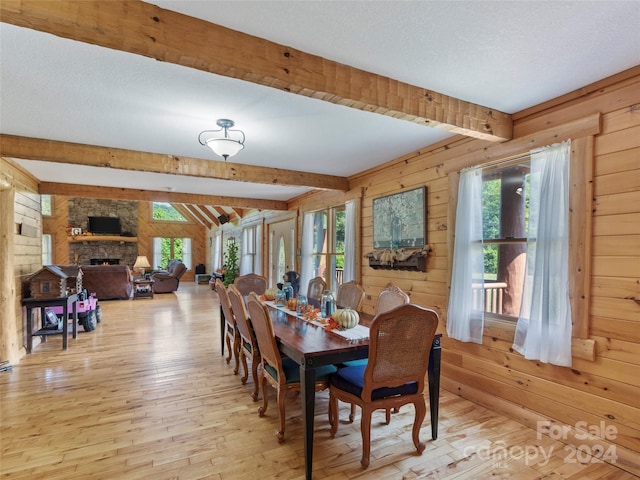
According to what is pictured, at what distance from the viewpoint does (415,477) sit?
1.93m

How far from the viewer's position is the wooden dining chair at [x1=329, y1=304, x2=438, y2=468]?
1896mm

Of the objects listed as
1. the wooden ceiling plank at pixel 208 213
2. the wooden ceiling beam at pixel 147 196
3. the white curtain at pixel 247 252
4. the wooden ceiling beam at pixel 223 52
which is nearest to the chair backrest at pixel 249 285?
the wooden ceiling beam at pixel 147 196

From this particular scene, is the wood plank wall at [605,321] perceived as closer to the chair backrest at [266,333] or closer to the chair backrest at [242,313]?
the chair backrest at [266,333]

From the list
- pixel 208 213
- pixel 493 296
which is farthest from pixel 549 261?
pixel 208 213

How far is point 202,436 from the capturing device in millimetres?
2348

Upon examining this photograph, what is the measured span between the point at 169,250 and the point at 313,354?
13.0 meters

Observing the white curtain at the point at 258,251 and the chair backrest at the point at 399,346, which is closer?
the chair backrest at the point at 399,346

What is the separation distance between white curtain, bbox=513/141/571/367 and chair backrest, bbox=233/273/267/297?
3.10 m

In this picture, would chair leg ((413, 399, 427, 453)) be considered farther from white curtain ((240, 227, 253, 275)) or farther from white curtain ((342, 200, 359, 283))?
white curtain ((240, 227, 253, 275))

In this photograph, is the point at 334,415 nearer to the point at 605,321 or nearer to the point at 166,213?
the point at 605,321

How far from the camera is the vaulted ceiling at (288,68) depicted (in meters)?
1.50

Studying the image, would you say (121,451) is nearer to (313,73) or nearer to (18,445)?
(18,445)

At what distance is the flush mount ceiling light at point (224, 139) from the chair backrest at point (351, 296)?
1.79m

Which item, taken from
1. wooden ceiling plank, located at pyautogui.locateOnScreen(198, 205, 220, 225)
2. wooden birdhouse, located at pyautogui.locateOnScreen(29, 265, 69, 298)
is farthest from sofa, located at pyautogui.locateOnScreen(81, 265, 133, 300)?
wooden birdhouse, located at pyautogui.locateOnScreen(29, 265, 69, 298)
